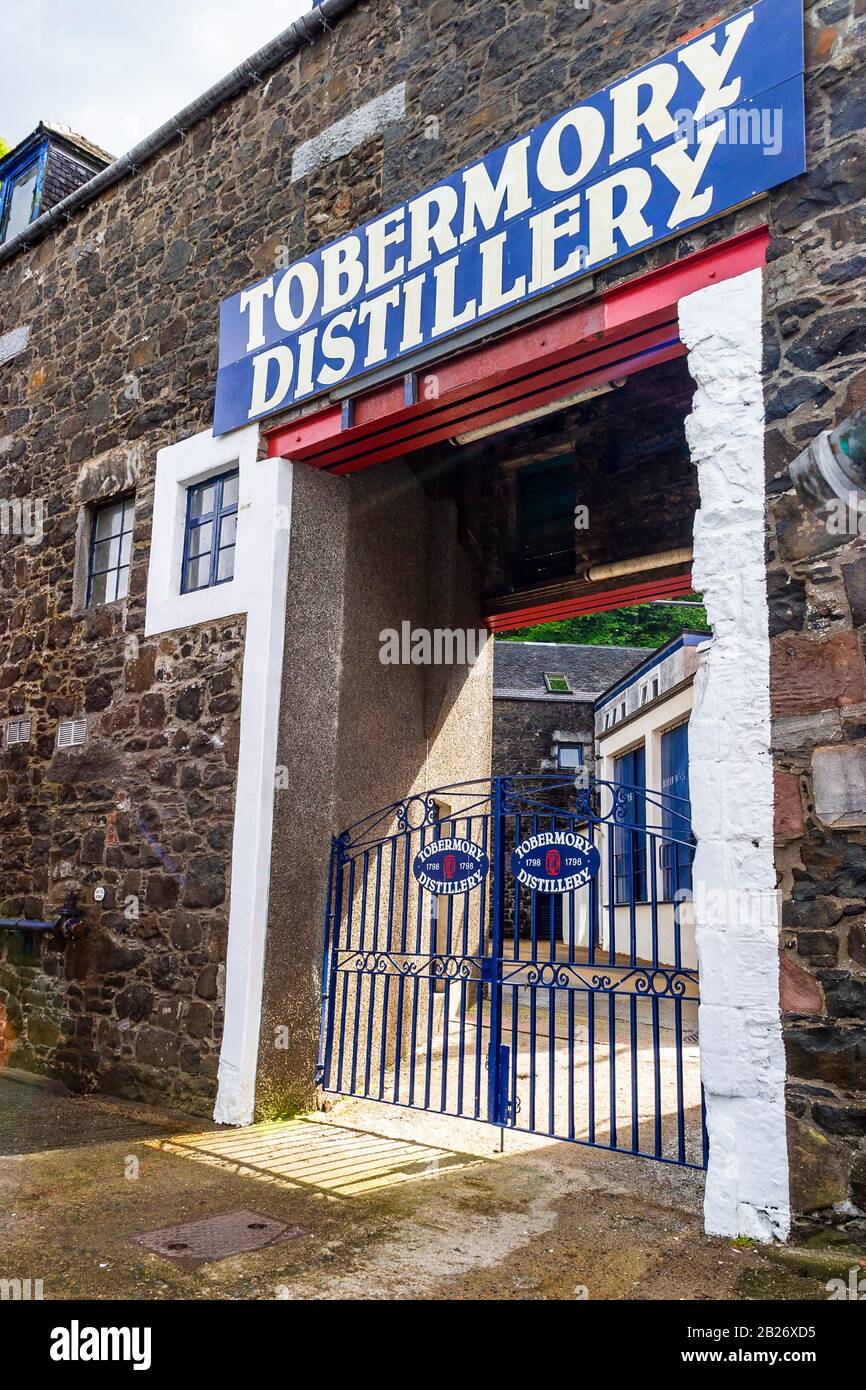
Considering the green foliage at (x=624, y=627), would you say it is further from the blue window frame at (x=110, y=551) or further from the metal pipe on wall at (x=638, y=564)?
the blue window frame at (x=110, y=551)

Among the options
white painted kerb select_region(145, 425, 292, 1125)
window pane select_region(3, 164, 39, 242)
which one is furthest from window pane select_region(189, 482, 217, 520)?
window pane select_region(3, 164, 39, 242)

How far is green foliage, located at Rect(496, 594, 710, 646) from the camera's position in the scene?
2933 cm

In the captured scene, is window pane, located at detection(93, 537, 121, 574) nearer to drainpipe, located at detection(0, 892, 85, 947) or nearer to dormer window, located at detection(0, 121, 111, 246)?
drainpipe, located at detection(0, 892, 85, 947)

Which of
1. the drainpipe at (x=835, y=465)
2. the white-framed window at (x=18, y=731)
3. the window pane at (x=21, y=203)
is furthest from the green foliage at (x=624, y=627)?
the drainpipe at (x=835, y=465)

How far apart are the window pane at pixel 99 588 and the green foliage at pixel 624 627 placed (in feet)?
69.2

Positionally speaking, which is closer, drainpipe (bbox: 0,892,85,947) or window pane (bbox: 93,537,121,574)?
drainpipe (bbox: 0,892,85,947)

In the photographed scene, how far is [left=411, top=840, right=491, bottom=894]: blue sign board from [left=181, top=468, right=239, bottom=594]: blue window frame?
99.7 inches

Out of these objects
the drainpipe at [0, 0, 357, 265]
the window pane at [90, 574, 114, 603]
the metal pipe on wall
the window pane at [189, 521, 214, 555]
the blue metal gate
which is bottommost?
the blue metal gate

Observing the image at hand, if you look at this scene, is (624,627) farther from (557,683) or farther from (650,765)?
(650,765)

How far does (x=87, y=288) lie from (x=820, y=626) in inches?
292

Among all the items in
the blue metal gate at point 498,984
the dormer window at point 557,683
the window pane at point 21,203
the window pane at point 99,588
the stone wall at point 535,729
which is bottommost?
the blue metal gate at point 498,984

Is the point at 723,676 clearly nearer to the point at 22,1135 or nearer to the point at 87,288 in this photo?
the point at 22,1135

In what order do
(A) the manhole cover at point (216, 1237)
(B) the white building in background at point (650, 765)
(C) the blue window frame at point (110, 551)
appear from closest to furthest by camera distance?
(A) the manhole cover at point (216, 1237)
(C) the blue window frame at point (110, 551)
(B) the white building in background at point (650, 765)

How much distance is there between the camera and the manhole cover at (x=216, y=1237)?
13.3 feet
